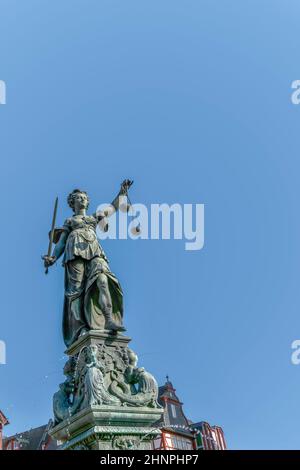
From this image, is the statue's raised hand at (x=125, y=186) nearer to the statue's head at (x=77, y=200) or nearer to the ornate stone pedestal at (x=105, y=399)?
the statue's head at (x=77, y=200)

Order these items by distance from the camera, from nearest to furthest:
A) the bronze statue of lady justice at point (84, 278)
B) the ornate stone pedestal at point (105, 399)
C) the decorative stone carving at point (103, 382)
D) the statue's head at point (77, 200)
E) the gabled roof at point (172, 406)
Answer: the ornate stone pedestal at point (105, 399) < the decorative stone carving at point (103, 382) < the bronze statue of lady justice at point (84, 278) < the statue's head at point (77, 200) < the gabled roof at point (172, 406)

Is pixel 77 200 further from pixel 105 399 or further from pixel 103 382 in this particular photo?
pixel 105 399

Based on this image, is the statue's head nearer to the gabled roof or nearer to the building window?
the gabled roof

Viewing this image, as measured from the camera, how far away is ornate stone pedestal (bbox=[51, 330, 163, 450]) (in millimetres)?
6582

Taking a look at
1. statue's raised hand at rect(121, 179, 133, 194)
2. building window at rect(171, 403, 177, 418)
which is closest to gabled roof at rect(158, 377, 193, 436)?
building window at rect(171, 403, 177, 418)

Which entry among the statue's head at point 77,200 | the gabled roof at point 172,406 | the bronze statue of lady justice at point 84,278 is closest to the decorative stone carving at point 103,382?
the bronze statue of lady justice at point 84,278

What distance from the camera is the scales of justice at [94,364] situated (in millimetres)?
6648

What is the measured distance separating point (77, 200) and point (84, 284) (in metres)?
1.70
